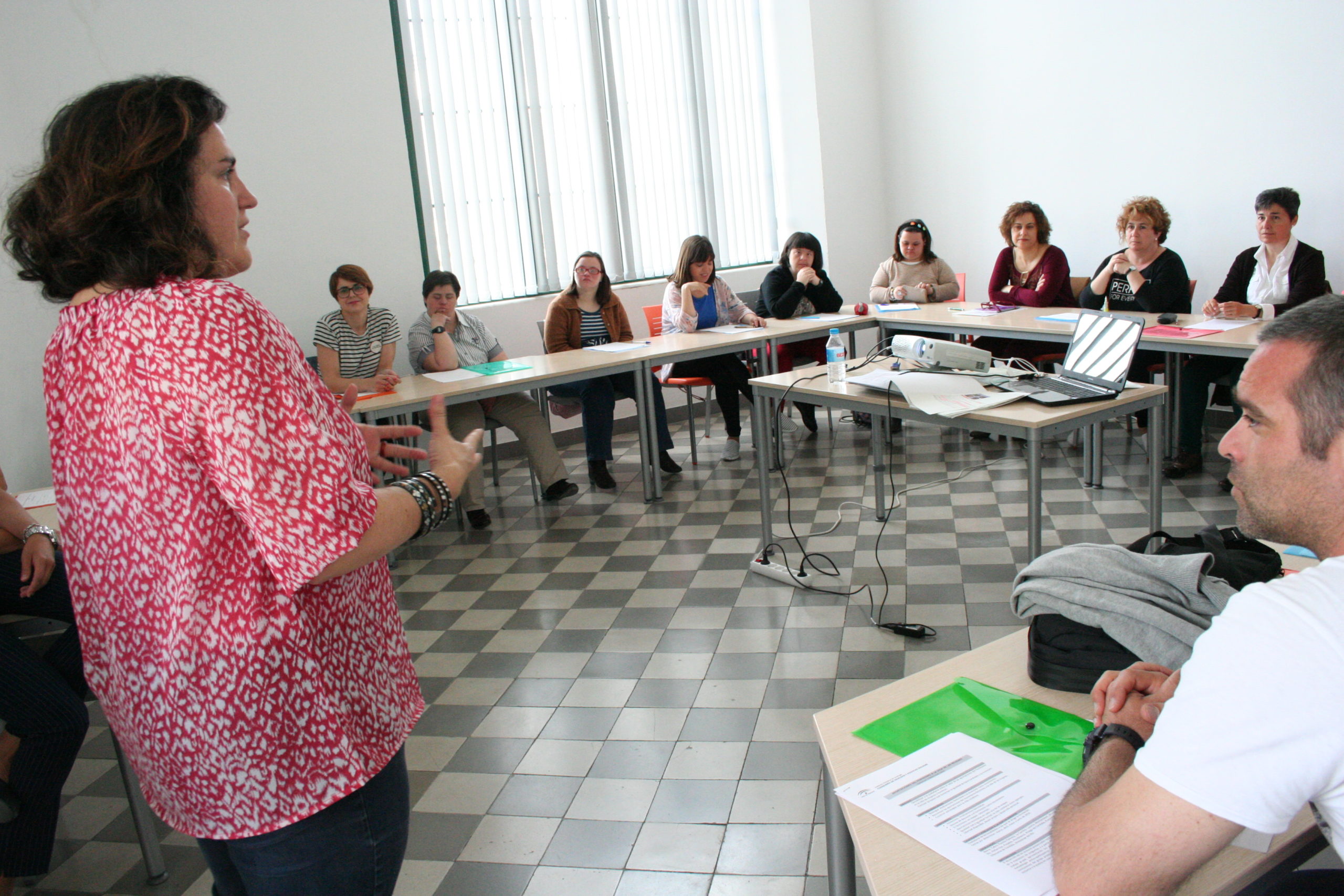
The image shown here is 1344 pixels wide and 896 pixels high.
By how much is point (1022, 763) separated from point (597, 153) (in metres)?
5.46

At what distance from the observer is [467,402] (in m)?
4.71

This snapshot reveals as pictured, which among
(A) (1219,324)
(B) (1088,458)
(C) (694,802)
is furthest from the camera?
(B) (1088,458)

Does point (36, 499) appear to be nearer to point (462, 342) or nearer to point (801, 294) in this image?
point (462, 342)

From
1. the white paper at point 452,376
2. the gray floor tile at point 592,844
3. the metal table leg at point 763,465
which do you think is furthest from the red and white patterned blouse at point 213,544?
the white paper at point 452,376

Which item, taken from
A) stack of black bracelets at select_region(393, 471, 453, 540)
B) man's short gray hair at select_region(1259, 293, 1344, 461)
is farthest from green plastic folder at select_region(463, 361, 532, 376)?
man's short gray hair at select_region(1259, 293, 1344, 461)

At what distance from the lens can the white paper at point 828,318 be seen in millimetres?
5301

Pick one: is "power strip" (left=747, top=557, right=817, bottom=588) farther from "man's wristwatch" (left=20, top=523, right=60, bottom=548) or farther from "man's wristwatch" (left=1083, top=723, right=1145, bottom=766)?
"man's wristwatch" (left=1083, top=723, right=1145, bottom=766)

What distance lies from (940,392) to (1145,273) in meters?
2.41

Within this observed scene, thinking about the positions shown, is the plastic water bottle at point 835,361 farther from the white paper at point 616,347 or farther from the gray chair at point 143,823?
the gray chair at point 143,823

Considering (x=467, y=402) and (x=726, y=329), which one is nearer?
(x=467, y=402)

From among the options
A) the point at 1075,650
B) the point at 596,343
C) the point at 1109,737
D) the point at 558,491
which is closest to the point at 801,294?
the point at 596,343

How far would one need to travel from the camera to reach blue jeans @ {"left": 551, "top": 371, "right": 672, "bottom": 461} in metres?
4.94

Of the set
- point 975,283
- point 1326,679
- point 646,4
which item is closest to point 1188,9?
point 975,283

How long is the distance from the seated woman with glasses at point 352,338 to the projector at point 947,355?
7.72ft
